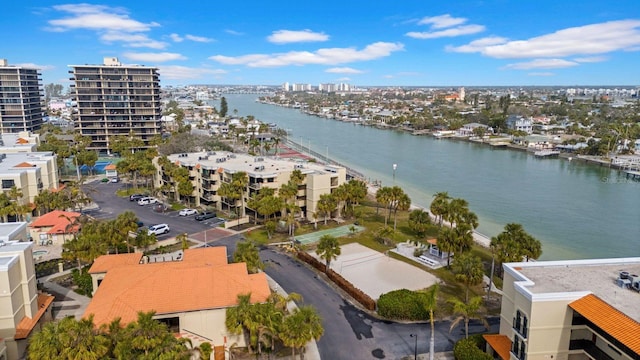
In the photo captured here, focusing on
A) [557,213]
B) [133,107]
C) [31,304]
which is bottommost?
[557,213]

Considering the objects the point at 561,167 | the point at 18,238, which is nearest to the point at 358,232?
the point at 18,238

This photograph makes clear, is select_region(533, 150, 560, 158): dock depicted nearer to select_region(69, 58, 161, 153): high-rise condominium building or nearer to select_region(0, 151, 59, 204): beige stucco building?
select_region(69, 58, 161, 153): high-rise condominium building

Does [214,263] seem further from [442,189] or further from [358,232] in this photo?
[442,189]

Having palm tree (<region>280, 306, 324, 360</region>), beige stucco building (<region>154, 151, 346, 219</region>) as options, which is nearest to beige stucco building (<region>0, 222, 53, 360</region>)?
palm tree (<region>280, 306, 324, 360</region>)

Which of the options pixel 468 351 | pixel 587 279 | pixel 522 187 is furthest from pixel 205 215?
pixel 522 187

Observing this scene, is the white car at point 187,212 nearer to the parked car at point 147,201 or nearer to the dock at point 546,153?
the parked car at point 147,201

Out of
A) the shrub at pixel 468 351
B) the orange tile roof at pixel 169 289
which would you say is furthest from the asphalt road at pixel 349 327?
the orange tile roof at pixel 169 289
